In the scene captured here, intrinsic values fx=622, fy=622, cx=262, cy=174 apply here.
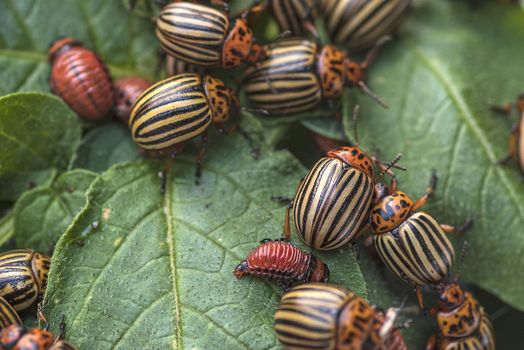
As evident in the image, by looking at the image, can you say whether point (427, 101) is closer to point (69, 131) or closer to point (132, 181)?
point (132, 181)

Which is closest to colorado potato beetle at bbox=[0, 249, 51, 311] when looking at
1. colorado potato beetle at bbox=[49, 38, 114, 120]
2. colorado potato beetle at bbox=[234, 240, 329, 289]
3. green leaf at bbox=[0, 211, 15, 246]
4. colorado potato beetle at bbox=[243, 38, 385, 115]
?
green leaf at bbox=[0, 211, 15, 246]

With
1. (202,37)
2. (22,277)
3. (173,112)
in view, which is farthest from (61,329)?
(202,37)

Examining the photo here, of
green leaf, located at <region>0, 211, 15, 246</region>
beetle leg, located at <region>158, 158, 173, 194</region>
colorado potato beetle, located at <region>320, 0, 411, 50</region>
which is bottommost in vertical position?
green leaf, located at <region>0, 211, 15, 246</region>

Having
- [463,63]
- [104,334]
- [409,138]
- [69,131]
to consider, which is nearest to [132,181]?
[69,131]

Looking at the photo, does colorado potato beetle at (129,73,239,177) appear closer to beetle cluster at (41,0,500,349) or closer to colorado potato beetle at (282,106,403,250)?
beetle cluster at (41,0,500,349)

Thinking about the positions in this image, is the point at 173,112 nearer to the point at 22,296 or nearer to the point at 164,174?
the point at 164,174
